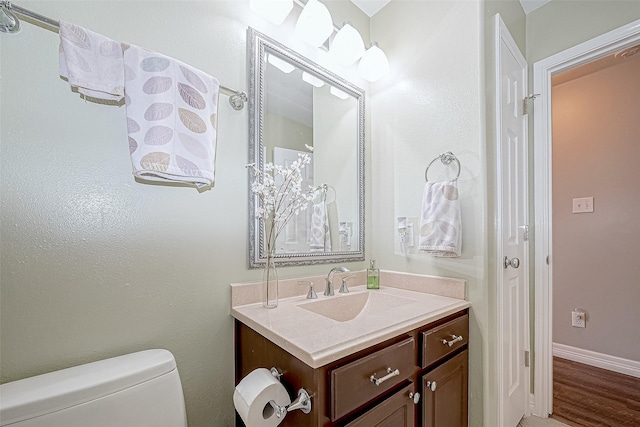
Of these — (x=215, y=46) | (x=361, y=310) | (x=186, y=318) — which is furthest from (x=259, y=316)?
(x=215, y=46)

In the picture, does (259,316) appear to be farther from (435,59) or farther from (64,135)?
(435,59)

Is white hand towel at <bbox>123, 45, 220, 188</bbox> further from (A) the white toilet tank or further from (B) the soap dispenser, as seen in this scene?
(B) the soap dispenser

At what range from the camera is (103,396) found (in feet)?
2.32

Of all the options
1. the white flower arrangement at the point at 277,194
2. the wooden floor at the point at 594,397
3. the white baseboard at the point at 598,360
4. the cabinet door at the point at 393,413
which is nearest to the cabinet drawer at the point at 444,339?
the cabinet door at the point at 393,413

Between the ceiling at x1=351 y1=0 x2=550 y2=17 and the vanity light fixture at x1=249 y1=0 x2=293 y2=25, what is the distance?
69 cm

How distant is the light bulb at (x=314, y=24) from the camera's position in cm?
131

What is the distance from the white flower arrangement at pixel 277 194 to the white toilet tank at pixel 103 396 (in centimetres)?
53

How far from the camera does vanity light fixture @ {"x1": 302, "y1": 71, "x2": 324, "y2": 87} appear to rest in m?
1.44

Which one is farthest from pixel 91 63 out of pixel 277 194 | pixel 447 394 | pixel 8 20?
pixel 447 394

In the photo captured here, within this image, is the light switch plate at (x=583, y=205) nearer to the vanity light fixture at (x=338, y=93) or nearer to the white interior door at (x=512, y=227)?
the white interior door at (x=512, y=227)

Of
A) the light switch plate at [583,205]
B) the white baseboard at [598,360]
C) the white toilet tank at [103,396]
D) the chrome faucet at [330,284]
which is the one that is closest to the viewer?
the white toilet tank at [103,396]

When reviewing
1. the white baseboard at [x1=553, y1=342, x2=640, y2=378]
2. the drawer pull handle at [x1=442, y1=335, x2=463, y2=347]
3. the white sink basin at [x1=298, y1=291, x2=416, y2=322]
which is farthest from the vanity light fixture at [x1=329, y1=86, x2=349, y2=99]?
the white baseboard at [x1=553, y1=342, x2=640, y2=378]

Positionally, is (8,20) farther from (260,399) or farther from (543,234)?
(543,234)

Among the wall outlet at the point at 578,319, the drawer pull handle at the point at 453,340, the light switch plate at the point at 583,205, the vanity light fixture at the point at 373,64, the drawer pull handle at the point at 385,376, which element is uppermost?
the vanity light fixture at the point at 373,64
